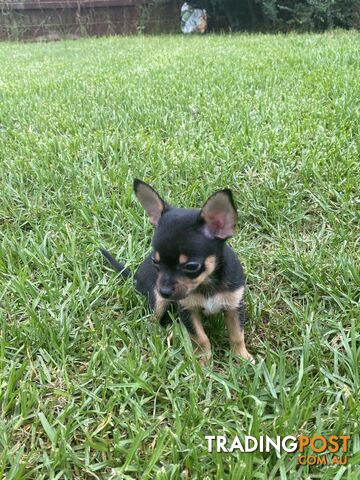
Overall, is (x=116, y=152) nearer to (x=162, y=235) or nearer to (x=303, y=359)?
(x=162, y=235)

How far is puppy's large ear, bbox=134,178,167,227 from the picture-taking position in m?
2.22

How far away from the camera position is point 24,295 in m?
2.62

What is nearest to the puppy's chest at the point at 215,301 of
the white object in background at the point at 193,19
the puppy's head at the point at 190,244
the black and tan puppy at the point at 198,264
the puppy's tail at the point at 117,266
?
the black and tan puppy at the point at 198,264

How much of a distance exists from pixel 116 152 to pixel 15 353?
231cm

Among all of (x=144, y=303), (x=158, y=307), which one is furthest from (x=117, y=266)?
(x=158, y=307)

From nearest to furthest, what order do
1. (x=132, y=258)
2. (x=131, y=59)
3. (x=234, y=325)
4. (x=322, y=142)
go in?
1. (x=234, y=325)
2. (x=132, y=258)
3. (x=322, y=142)
4. (x=131, y=59)

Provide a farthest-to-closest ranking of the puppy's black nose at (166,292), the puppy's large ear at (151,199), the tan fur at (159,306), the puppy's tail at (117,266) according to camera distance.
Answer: the puppy's tail at (117,266) → the tan fur at (159,306) → the puppy's large ear at (151,199) → the puppy's black nose at (166,292)

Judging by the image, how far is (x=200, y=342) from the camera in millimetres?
2248

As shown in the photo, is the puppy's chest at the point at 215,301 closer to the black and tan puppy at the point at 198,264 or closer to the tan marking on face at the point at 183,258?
the black and tan puppy at the point at 198,264

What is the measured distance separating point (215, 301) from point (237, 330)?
168 millimetres

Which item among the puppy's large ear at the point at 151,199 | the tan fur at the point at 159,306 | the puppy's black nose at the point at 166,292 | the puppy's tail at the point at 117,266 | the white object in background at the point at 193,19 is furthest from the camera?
the white object in background at the point at 193,19

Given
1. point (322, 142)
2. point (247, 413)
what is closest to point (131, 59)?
point (322, 142)

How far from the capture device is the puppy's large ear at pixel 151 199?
7.29ft

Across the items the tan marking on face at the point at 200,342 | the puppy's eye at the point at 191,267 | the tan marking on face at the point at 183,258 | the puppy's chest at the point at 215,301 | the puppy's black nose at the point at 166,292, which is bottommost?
the tan marking on face at the point at 200,342
